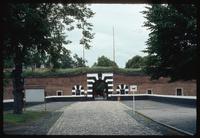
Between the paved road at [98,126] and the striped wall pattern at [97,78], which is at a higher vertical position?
the striped wall pattern at [97,78]

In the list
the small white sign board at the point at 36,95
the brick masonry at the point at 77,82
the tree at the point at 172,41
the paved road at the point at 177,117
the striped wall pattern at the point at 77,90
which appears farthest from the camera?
the striped wall pattern at the point at 77,90

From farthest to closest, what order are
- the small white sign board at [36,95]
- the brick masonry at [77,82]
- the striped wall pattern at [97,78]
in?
the striped wall pattern at [97,78] → the brick masonry at [77,82] → the small white sign board at [36,95]

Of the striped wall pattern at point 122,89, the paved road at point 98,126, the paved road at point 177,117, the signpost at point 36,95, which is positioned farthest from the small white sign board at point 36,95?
the striped wall pattern at point 122,89

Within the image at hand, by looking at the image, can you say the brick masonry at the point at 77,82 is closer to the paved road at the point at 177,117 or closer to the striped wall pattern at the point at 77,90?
the striped wall pattern at the point at 77,90

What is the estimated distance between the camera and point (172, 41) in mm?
18078

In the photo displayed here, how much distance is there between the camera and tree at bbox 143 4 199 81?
17.2m

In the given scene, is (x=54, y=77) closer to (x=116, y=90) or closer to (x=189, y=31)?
(x=116, y=90)

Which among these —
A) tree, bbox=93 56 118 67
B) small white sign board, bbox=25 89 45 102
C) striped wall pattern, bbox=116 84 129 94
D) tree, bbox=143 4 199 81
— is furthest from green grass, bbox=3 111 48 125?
tree, bbox=93 56 118 67

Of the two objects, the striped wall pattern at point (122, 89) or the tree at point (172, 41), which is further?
the striped wall pattern at point (122, 89)

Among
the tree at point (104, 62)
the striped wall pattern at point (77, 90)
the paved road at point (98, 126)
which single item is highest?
the tree at point (104, 62)

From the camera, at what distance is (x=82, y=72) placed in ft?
213

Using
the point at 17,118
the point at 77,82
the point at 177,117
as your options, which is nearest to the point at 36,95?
the point at 17,118

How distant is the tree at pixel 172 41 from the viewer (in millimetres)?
17188

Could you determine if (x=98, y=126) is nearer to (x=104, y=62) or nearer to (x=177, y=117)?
(x=177, y=117)
